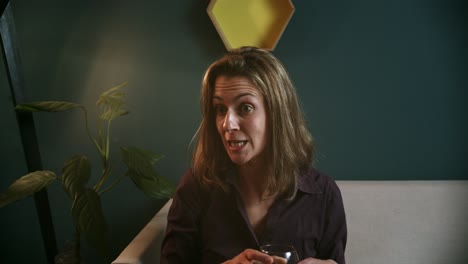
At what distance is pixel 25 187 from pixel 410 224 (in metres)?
1.48

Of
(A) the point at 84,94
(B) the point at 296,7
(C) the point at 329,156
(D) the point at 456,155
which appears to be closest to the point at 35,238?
(A) the point at 84,94

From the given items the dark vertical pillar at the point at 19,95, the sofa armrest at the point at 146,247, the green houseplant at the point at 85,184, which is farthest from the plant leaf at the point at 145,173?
the dark vertical pillar at the point at 19,95

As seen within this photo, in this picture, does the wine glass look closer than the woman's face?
Yes

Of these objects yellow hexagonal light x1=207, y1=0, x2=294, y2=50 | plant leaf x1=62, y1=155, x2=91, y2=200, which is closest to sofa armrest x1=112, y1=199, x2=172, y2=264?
plant leaf x1=62, y1=155, x2=91, y2=200

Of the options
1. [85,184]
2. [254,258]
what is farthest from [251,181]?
[85,184]

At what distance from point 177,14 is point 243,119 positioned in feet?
3.23

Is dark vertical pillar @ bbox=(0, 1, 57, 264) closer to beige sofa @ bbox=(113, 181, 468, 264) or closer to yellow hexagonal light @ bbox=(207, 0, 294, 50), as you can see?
beige sofa @ bbox=(113, 181, 468, 264)

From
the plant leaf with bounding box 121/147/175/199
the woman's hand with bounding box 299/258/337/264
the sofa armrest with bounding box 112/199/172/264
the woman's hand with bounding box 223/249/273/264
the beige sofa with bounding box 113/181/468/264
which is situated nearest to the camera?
the woman's hand with bounding box 223/249/273/264

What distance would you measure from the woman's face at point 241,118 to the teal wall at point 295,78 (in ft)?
2.73

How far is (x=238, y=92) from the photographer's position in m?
1.10

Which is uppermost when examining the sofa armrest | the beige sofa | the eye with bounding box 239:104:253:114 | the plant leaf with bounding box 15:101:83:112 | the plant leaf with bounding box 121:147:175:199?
the plant leaf with bounding box 15:101:83:112

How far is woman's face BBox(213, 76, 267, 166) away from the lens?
1100 millimetres

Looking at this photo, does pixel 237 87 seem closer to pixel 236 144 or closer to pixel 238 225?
pixel 236 144

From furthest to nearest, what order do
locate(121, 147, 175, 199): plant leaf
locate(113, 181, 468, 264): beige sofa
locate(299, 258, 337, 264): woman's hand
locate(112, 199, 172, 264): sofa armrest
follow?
locate(113, 181, 468, 264): beige sofa
locate(121, 147, 175, 199): plant leaf
locate(112, 199, 172, 264): sofa armrest
locate(299, 258, 337, 264): woman's hand
